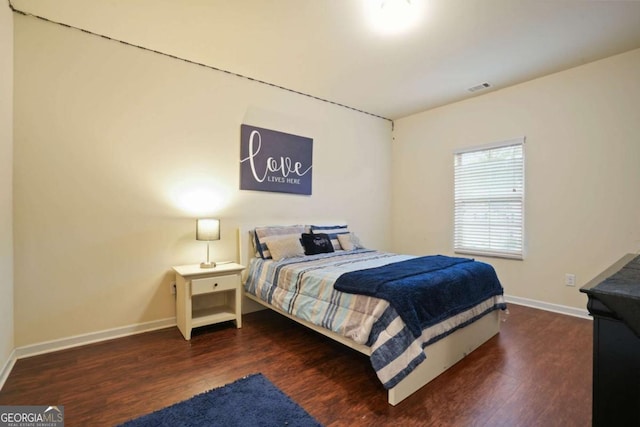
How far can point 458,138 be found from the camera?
4199 millimetres

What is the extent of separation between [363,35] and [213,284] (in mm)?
2592

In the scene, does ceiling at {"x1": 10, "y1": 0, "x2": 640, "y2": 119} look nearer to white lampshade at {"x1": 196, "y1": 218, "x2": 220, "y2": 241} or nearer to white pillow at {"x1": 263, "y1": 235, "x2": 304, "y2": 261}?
white lampshade at {"x1": 196, "y1": 218, "x2": 220, "y2": 241}

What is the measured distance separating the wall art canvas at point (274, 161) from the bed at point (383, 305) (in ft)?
2.19

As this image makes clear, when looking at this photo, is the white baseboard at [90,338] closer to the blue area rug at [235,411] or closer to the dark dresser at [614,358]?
the blue area rug at [235,411]

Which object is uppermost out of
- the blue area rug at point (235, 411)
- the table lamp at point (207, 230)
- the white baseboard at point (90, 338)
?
the table lamp at point (207, 230)

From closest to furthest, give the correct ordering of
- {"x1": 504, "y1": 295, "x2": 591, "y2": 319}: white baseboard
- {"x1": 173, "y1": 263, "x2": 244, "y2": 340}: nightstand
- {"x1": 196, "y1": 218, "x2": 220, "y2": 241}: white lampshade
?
1. {"x1": 173, "y1": 263, "x2": 244, "y2": 340}: nightstand
2. {"x1": 196, "y1": 218, "x2": 220, "y2": 241}: white lampshade
3. {"x1": 504, "y1": 295, "x2": 591, "y2": 319}: white baseboard

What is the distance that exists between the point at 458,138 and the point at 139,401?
4437 mm

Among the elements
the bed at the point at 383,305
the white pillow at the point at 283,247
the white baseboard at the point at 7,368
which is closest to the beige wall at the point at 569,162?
the bed at the point at 383,305

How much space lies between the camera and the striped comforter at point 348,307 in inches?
69.6

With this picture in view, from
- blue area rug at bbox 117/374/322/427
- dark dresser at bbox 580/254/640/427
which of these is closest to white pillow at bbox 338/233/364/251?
blue area rug at bbox 117/374/322/427

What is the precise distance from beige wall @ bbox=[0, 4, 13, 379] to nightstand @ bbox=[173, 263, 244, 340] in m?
1.10

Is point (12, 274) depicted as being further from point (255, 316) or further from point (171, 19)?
point (171, 19)

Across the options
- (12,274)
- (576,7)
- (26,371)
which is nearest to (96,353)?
(26,371)

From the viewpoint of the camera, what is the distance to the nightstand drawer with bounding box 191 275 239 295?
267cm
